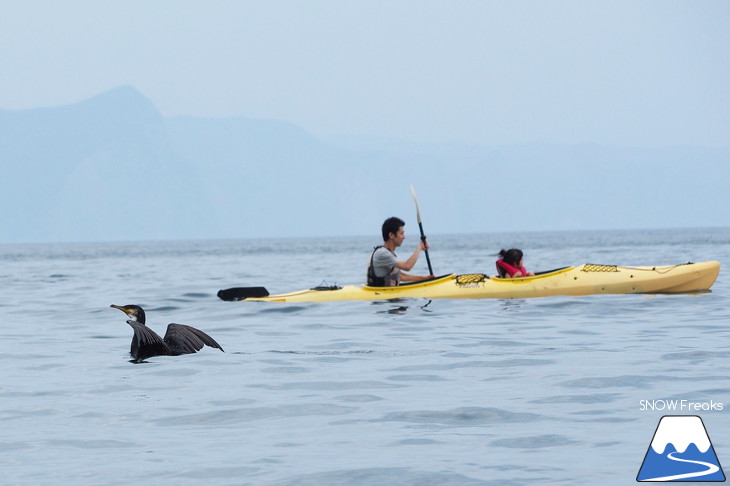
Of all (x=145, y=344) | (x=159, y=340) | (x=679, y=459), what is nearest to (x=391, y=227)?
(x=159, y=340)

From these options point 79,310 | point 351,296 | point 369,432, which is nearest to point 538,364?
point 369,432

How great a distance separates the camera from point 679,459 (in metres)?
5.45

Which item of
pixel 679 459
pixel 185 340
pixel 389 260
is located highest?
pixel 389 260

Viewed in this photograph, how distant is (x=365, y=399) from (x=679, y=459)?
3033 millimetres

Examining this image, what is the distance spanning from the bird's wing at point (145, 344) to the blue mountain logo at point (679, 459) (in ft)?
19.6

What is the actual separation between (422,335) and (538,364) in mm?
2989

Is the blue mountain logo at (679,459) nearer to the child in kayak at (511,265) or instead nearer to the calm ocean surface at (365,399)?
the calm ocean surface at (365,399)

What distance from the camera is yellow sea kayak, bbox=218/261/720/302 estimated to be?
16.4m

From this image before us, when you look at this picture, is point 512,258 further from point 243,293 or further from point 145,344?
point 145,344

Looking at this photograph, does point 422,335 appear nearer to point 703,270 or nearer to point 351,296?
point 351,296

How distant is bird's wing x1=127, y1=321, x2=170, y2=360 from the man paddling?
17.2 ft

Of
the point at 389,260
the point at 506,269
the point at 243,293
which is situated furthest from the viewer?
the point at 243,293

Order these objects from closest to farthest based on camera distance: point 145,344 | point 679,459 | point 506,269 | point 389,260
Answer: point 679,459
point 145,344
point 389,260
point 506,269

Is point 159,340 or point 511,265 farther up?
point 511,265
